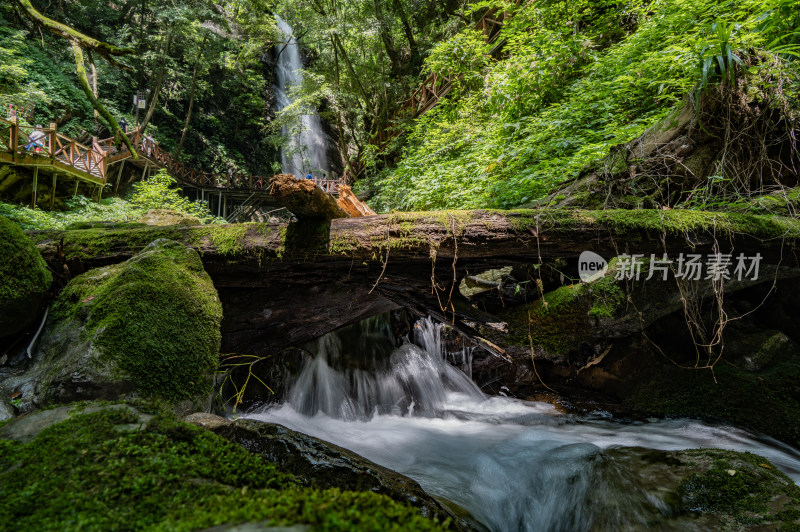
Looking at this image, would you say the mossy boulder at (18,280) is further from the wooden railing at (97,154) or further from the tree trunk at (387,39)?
the tree trunk at (387,39)

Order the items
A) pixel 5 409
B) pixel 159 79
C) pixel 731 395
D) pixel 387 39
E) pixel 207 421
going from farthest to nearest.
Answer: pixel 159 79 < pixel 387 39 < pixel 731 395 < pixel 5 409 < pixel 207 421

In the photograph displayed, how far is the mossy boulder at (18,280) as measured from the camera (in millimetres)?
2496

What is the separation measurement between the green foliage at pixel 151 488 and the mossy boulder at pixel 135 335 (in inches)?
42.2

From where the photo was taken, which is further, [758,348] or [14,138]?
[14,138]

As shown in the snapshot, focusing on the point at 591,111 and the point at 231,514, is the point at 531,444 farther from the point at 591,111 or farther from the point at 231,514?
the point at 591,111

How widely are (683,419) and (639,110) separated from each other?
4.48 metres

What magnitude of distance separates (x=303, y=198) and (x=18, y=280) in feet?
7.08

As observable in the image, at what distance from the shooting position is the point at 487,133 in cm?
797

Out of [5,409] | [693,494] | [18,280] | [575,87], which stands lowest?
[693,494]

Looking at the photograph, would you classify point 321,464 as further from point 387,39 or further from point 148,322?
point 387,39

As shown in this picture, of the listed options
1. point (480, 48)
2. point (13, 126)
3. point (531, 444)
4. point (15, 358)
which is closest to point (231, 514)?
point (15, 358)

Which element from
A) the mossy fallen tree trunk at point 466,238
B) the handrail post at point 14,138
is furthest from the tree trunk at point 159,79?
the mossy fallen tree trunk at point 466,238

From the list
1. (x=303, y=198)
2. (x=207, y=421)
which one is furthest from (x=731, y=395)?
(x=207, y=421)

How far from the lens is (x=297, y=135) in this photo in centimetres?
1847
